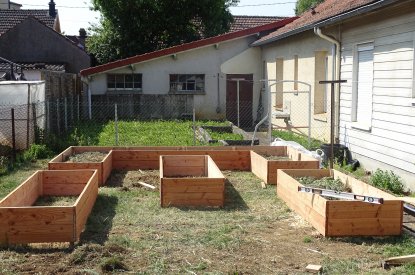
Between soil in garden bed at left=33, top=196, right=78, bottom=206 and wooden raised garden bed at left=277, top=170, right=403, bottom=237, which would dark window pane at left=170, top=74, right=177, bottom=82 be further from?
wooden raised garden bed at left=277, top=170, right=403, bottom=237

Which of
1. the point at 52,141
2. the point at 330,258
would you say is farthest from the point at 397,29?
the point at 52,141

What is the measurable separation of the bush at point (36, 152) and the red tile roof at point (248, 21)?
20.6 meters

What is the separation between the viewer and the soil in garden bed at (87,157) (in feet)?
36.8

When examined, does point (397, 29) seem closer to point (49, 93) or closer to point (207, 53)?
point (49, 93)

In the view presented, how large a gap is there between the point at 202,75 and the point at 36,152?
37.2ft

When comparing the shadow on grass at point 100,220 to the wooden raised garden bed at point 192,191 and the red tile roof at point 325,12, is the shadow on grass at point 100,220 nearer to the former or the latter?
the wooden raised garden bed at point 192,191

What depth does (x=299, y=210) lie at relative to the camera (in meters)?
7.85

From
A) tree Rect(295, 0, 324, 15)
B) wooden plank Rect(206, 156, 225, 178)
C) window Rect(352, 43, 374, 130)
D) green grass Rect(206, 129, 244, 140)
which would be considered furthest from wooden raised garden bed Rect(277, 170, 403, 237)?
tree Rect(295, 0, 324, 15)

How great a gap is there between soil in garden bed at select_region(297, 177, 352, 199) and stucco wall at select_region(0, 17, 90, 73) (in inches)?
977

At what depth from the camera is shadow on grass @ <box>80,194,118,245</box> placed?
673 centimetres

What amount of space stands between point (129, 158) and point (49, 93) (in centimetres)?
598

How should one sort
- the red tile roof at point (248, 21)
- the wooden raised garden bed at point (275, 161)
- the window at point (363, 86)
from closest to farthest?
the wooden raised garden bed at point (275, 161) < the window at point (363, 86) < the red tile roof at point (248, 21)

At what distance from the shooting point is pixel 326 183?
27.4ft

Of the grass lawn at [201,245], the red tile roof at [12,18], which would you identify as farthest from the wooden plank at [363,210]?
the red tile roof at [12,18]
